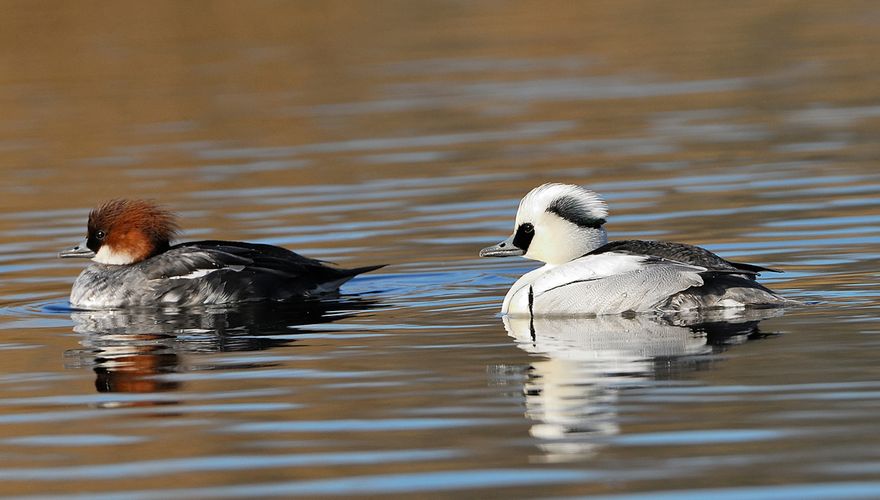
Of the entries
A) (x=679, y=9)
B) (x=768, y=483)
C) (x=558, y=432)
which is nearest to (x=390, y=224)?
(x=558, y=432)

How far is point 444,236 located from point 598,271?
154 inches

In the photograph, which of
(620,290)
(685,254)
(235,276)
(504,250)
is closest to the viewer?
(685,254)

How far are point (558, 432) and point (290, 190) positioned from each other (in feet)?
34.6

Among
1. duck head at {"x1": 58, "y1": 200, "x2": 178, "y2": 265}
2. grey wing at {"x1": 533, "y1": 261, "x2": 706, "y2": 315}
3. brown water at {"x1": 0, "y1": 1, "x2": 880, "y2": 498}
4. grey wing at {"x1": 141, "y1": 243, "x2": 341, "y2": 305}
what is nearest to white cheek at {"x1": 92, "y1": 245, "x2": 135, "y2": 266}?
duck head at {"x1": 58, "y1": 200, "x2": 178, "y2": 265}

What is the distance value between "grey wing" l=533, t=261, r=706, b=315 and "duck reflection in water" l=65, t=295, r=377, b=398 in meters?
1.61

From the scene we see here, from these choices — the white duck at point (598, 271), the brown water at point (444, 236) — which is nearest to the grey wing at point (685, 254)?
the white duck at point (598, 271)

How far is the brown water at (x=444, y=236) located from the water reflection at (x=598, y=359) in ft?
0.11

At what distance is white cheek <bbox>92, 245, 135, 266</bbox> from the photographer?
549 inches

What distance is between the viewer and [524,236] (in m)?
11.8

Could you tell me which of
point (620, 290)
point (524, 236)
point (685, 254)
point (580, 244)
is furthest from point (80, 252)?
point (685, 254)

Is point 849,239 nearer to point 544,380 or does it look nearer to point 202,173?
point 544,380

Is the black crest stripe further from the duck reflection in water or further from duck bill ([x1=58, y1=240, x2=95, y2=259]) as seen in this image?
duck bill ([x1=58, y1=240, x2=95, y2=259])

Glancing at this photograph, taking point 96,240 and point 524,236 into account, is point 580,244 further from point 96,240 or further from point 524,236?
point 96,240

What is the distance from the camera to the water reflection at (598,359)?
778 centimetres
